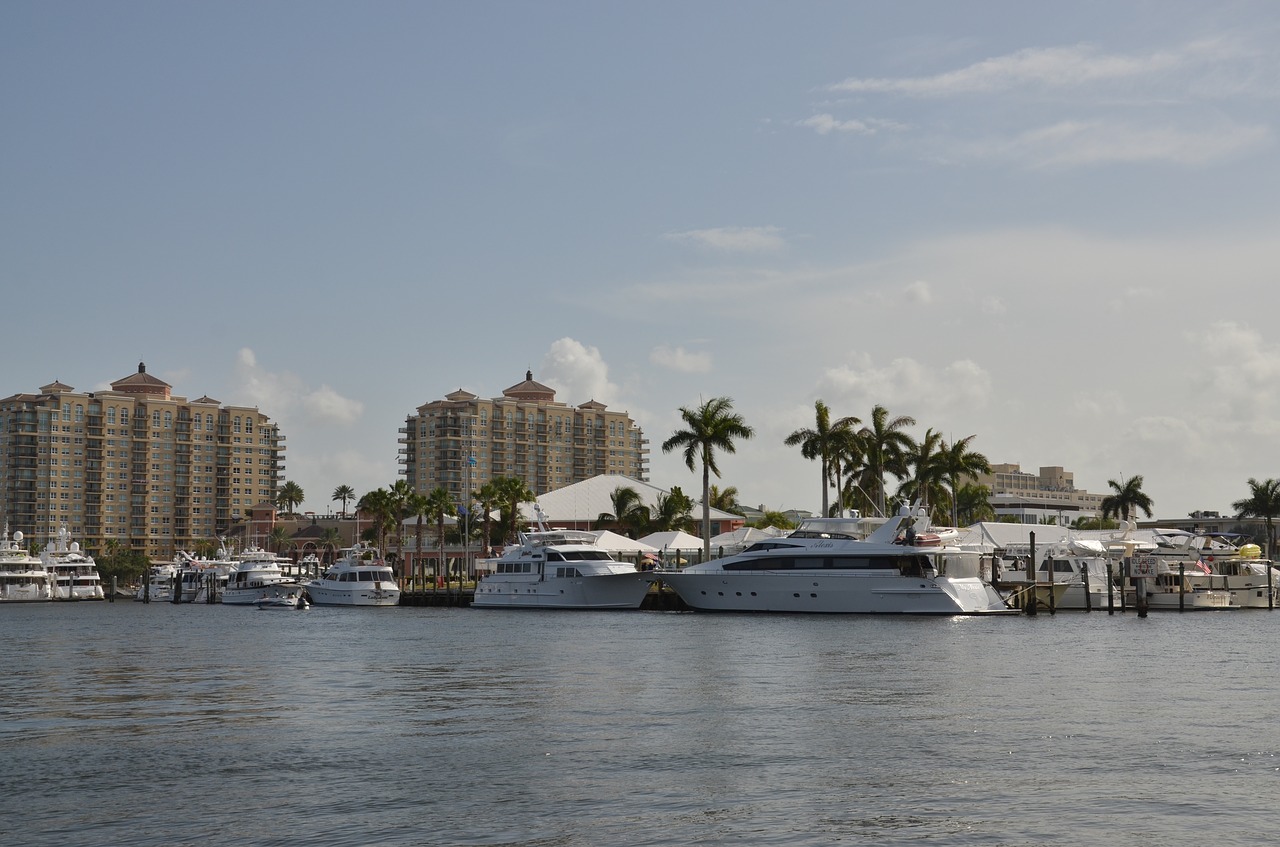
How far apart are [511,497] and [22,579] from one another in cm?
5618

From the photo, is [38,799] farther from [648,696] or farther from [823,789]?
[648,696]

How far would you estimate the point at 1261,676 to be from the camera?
40.1 m

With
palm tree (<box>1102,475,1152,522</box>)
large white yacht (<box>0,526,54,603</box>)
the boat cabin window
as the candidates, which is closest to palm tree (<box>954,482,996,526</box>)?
palm tree (<box>1102,475,1152,522</box>)

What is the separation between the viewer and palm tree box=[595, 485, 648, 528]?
139 m

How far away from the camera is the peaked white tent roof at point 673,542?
4284 inches

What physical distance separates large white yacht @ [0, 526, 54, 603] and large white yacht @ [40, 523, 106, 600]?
4.59 feet

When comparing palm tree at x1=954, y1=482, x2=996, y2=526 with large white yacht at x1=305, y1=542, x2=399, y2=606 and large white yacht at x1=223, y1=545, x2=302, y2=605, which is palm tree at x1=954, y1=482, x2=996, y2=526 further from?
large white yacht at x1=223, y1=545, x2=302, y2=605

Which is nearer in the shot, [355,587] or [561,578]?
[561,578]

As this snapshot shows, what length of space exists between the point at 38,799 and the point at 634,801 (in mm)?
9329

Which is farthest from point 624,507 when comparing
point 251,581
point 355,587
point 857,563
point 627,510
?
point 857,563

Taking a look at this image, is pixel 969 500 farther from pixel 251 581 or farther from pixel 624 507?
pixel 251 581

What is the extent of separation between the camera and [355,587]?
4291 inches

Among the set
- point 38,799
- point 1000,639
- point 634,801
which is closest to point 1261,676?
point 1000,639

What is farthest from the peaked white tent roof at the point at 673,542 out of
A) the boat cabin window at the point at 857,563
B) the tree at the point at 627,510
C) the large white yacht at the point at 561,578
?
the boat cabin window at the point at 857,563
